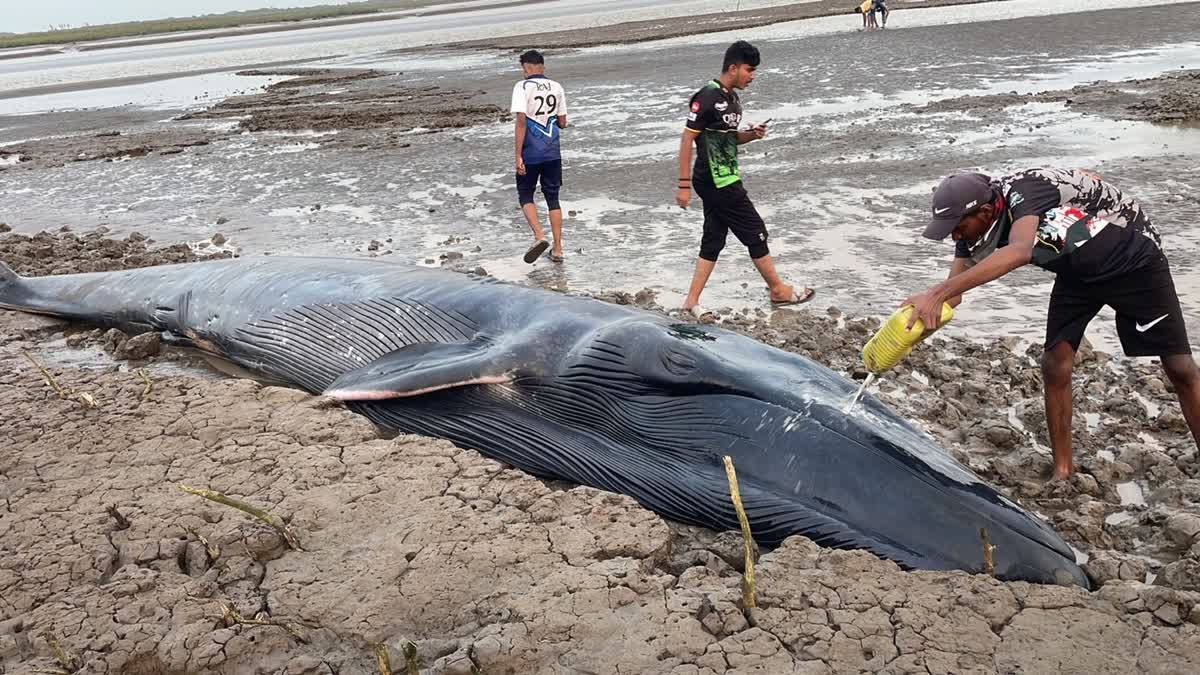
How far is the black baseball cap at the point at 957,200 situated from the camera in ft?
12.9

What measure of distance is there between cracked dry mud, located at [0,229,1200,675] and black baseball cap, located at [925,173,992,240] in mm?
1278

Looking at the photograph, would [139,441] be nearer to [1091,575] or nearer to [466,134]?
[1091,575]

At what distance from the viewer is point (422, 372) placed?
467 centimetres

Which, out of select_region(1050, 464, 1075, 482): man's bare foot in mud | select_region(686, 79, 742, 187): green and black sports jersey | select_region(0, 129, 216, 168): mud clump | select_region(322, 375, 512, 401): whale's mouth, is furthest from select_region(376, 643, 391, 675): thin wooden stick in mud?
select_region(0, 129, 216, 168): mud clump

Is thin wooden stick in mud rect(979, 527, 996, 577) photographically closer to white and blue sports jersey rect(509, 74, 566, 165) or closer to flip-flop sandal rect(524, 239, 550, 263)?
flip-flop sandal rect(524, 239, 550, 263)

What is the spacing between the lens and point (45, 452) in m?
4.85

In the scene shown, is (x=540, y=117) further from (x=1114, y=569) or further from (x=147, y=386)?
(x=1114, y=569)

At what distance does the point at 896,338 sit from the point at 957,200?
71cm

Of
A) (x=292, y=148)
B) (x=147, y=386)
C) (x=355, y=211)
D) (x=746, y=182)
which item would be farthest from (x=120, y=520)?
(x=292, y=148)

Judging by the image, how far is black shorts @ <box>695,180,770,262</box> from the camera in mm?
7059

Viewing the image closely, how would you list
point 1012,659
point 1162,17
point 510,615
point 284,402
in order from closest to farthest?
1. point 1012,659
2. point 510,615
3. point 284,402
4. point 1162,17

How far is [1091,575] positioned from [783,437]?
1270mm

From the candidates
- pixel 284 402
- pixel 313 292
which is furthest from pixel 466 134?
pixel 284 402

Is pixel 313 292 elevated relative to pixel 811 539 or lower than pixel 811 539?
elevated
